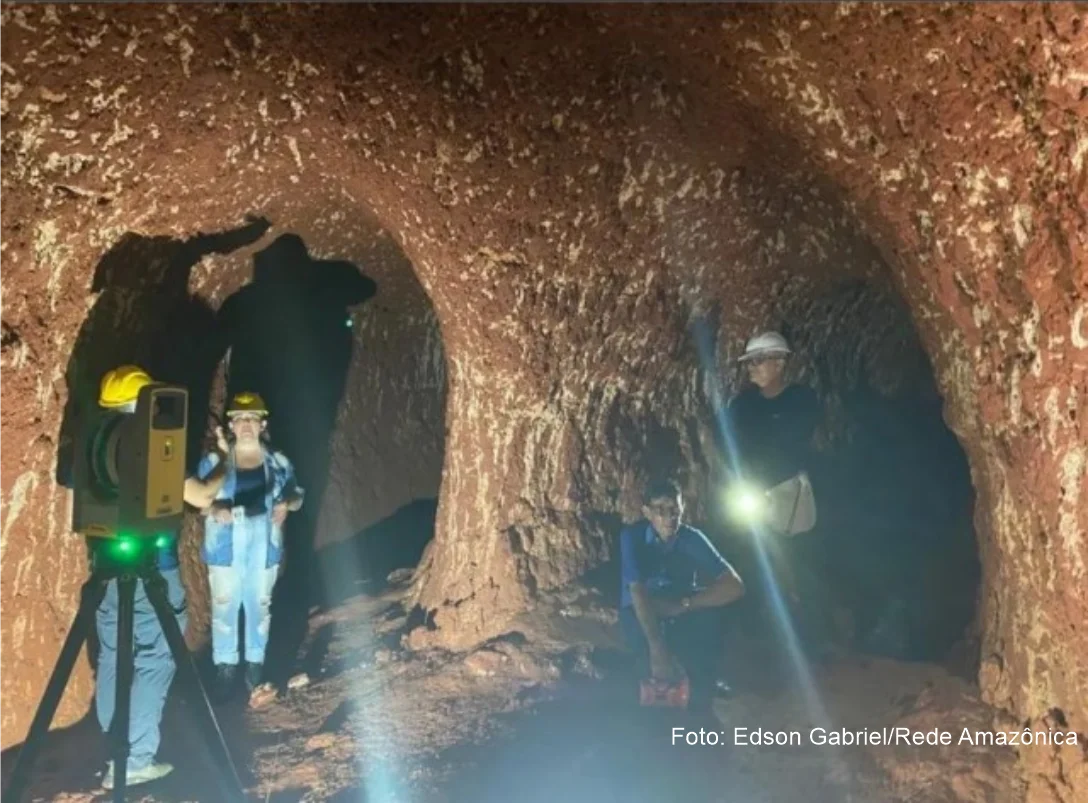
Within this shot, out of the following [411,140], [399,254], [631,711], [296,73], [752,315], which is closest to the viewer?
[296,73]

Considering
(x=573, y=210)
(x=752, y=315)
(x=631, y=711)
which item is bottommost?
(x=631, y=711)

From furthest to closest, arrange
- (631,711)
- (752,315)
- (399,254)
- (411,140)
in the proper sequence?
(399,254) < (752,315) < (631,711) < (411,140)

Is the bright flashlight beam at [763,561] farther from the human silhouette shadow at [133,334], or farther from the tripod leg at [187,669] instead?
the human silhouette shadow at [133,334]

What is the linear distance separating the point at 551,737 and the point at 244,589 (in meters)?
1.62

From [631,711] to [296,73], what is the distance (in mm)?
3037

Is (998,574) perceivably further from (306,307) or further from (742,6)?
(306,307)

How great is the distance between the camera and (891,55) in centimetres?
261

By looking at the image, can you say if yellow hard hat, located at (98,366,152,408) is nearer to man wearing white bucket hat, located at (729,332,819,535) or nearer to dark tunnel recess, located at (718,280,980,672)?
man wearing white bucket hat, located at (729,332,819,535)

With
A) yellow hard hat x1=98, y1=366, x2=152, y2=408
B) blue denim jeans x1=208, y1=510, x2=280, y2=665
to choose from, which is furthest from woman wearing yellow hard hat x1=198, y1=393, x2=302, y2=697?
yellow hard hat x1=98, y1=366, x2=152, y2=408

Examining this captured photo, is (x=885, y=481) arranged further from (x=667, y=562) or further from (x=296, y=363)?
(x=296, y=363)

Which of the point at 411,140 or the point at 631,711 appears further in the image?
the point at 631,711

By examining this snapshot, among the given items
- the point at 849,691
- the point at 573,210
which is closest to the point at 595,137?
the point at 573,210

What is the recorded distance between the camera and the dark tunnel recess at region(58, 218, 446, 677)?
370cm

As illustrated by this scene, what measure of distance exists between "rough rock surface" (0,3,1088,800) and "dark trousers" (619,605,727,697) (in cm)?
71
